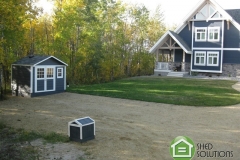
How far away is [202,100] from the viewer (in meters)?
16.2

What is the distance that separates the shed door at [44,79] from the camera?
727 inches

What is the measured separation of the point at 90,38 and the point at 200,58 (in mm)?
12290

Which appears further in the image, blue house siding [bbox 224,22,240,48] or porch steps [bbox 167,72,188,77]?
porch steps [bbox 167,72,188,77]

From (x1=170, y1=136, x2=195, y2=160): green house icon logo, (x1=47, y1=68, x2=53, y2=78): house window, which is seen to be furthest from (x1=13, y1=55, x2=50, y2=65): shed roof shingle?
(x1=170, y1=136, x2=195, y2=160): green house icon logo

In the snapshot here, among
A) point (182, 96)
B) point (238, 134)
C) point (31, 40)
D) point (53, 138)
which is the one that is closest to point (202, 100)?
point (182, 96)

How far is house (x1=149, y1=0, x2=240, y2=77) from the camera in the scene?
91.5ft

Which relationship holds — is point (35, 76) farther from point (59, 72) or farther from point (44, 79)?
point (59, 72)

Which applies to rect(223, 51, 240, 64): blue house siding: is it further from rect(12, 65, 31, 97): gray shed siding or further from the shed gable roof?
rect(12, 65, 31, 97): gray shed siding

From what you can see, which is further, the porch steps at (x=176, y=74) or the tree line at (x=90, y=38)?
the porch steps at (x=176, y=74)

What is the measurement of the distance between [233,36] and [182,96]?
46.1 ft

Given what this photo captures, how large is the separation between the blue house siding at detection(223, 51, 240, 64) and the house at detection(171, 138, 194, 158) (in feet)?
74.1

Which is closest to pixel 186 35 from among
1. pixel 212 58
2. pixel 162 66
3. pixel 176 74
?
pixel 212 58

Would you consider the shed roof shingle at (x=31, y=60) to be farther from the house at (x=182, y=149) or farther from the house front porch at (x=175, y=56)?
the house front porch at (x=175, y=56)

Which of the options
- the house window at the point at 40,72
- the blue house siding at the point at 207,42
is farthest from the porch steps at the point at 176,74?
the house window at the point at 40,72
